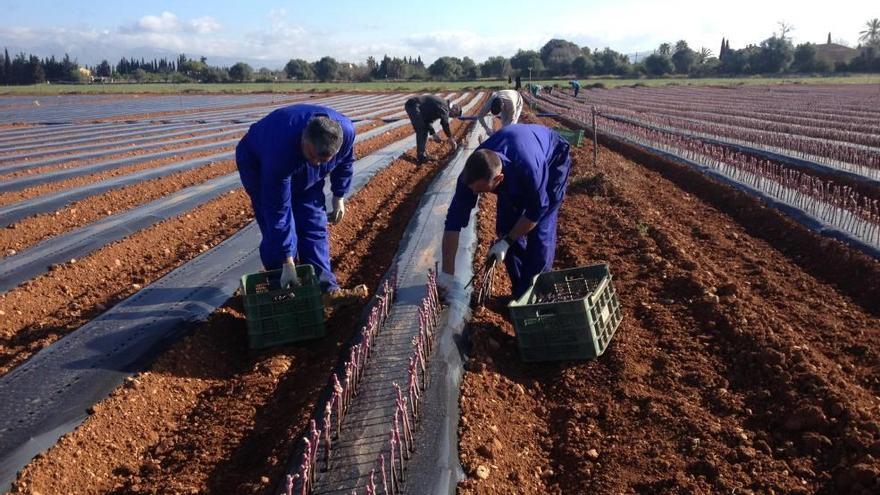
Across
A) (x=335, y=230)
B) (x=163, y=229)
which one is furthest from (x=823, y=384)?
(x=163, y=229)

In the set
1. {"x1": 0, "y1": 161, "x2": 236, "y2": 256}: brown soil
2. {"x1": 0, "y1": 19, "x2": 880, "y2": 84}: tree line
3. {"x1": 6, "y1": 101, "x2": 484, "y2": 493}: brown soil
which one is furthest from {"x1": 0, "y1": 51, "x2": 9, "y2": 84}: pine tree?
{"x1": 6, "y1": 101, "x2": 484, "y2": 493}: brown soil

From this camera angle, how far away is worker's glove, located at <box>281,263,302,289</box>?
381 centimetres

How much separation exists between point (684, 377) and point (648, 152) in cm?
951

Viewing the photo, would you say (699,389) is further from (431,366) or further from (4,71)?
(4,71)

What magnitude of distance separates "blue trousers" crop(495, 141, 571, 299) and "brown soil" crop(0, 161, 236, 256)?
15.4 feet

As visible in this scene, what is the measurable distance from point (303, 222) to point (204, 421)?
1.58 metres

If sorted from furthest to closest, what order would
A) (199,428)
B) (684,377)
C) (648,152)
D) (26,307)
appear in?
(648,152), (26,307), (684,377), (199,428)

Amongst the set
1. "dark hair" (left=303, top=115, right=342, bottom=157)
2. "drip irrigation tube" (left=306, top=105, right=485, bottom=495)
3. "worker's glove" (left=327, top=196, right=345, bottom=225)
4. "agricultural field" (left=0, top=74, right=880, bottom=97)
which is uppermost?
"agricultural field" (left=0, top=74, right=880, bottom=97)

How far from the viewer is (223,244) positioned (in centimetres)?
597

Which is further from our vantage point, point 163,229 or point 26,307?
point 163,229

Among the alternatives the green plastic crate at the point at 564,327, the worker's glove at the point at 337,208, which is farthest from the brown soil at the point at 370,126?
the green plastic crate at the point at 564,327

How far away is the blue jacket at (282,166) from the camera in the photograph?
12.4ft

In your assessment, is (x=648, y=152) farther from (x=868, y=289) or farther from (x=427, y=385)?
(x=427, y=385)

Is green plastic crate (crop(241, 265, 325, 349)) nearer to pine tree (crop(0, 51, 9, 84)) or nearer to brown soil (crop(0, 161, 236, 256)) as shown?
brown soil (crop(0, 161, 236, 256))
